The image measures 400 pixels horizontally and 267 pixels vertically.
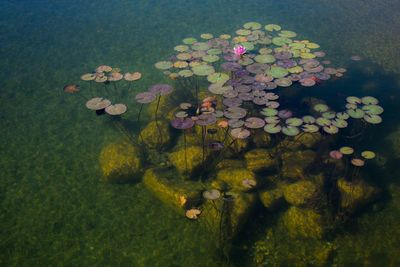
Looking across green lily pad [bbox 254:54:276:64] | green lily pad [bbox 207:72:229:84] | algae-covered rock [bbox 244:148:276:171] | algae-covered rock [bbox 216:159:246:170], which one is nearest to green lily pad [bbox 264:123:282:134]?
algae-covered rock [bbox 244:148:276:171]

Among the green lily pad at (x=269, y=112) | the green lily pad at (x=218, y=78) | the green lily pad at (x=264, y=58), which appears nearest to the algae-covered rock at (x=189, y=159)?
the green lily pad at (x=269, y=112)

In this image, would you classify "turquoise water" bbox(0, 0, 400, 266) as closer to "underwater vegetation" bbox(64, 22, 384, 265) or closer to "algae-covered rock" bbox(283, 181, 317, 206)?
"underwater vegetation" bbox(64, 22, 384, 265)

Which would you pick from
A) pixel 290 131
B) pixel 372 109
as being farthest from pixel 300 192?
pixel 372 109

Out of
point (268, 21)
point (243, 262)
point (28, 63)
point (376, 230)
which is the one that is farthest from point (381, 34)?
point (28, 63)

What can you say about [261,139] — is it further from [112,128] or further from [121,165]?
[112,128]

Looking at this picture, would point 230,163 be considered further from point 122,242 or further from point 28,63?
point 28,63

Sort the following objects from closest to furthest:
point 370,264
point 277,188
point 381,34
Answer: point 370,264 → point 277,188 → point 381,34

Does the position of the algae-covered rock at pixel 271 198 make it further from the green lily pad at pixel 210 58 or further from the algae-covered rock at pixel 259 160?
the green lily pad at pixel 210 58
